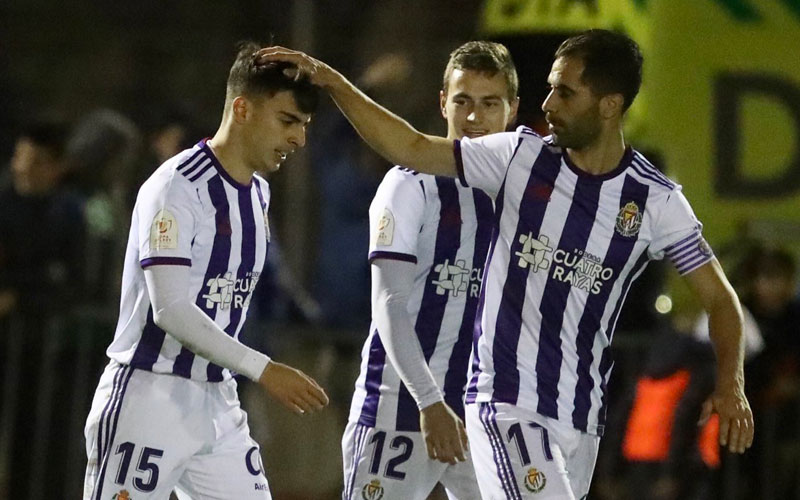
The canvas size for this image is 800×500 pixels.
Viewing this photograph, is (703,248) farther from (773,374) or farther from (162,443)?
(773,374)

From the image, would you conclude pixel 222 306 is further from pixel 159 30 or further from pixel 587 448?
pixel 159 30

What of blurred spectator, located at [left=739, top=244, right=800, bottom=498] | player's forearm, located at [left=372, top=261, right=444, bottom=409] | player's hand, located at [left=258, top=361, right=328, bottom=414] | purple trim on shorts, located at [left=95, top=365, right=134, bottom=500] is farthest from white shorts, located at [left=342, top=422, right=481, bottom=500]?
blurred spectator, located at [left=739, top=244, right=800, bottom=498]

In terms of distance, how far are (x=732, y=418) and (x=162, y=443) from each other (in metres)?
1.82

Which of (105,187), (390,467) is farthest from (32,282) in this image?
(390,467)

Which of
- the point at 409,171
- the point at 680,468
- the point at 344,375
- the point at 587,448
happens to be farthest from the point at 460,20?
the point at 587,448

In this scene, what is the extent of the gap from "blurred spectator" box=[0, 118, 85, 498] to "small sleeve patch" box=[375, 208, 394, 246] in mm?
3507

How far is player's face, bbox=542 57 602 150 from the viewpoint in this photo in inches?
217

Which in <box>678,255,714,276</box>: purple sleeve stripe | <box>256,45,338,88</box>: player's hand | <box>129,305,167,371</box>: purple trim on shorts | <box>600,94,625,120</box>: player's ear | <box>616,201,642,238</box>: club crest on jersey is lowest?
<box>129,305,167,371</box>: purple trim on shorts

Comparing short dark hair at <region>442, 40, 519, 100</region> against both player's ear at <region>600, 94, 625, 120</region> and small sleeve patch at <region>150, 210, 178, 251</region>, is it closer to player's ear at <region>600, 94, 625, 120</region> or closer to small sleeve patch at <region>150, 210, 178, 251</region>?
player's ear at <region>600, 94, 625, 120</region>

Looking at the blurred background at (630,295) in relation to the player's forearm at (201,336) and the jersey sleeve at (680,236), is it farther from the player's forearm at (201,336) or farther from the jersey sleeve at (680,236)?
the player's forearm at (201,336)

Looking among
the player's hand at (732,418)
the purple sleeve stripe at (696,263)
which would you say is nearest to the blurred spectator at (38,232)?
the purple sleeve stripe at (696,263)

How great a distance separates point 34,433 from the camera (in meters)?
9.23

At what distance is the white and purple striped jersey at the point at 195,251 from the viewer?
550 cm

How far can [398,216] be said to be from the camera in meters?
5.92
